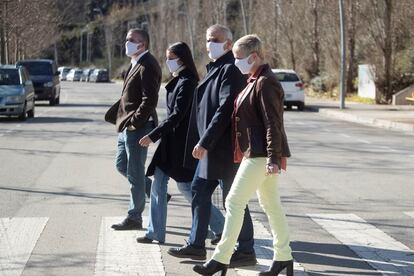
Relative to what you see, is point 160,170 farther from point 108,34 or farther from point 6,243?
point 108,34

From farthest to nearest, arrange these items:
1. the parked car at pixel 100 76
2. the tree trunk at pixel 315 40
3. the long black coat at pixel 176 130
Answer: the parked car at pixel 100 76 → the tree trunk at pixel 315 40 → the long black coat at pixel 176 130

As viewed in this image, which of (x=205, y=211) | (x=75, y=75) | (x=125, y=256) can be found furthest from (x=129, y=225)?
(x=75, y=75)

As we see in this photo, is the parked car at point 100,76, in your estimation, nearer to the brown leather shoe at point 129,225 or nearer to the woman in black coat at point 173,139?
the brown leather shoe at point 129,225

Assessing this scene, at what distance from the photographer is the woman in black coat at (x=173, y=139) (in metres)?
6.31

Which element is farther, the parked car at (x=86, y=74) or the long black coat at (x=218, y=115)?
the parked car at (x=86, y=74)

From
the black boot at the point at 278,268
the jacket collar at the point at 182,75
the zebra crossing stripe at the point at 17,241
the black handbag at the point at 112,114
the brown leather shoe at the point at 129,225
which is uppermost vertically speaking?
the jacket collar at the point at 182,75

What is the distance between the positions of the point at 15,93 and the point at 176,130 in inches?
597

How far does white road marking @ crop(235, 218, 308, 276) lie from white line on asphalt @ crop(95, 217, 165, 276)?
697 millimetres

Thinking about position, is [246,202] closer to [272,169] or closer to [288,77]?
[272,169]

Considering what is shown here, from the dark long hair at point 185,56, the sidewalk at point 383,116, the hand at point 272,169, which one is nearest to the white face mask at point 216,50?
the dark long hair at point 185,56

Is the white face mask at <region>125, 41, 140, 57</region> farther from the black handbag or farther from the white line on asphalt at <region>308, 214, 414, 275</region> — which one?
Result: the white line on asphalt at <region>308, 214, 414, 275</region>

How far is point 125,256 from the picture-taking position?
20.2ft

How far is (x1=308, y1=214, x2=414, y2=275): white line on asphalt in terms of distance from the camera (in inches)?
235

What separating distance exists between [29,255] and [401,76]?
2751cm
